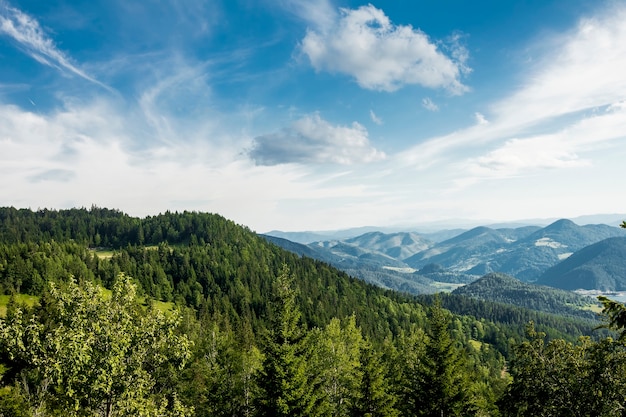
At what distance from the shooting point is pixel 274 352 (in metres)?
37.9

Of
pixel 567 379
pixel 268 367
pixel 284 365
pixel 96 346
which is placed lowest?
pixel 268 367

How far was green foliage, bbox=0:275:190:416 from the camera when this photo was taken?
53.9 ft

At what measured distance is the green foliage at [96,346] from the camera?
53.9ft

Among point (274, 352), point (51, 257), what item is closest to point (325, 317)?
point (51, 257)

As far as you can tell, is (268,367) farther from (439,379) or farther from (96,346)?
(96,346)

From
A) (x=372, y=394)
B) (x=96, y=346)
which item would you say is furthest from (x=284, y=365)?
(x=96, y=346)

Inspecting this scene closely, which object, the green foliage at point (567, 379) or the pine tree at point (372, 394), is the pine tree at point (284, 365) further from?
the green foliage at point (567, 379)

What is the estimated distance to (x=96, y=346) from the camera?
1786cm

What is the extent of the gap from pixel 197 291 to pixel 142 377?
180 m

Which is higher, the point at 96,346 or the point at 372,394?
the point at 96,346

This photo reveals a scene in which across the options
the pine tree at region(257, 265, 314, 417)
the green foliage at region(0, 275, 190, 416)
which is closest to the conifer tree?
the pine tree at region(257, 265, 314, 417)

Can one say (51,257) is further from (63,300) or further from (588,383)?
(588,383)

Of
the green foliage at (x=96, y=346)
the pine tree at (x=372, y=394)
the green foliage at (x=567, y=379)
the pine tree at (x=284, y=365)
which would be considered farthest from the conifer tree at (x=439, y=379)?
the green foliage at (x=96, y=346)

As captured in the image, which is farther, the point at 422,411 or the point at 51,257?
the point at 51,257
